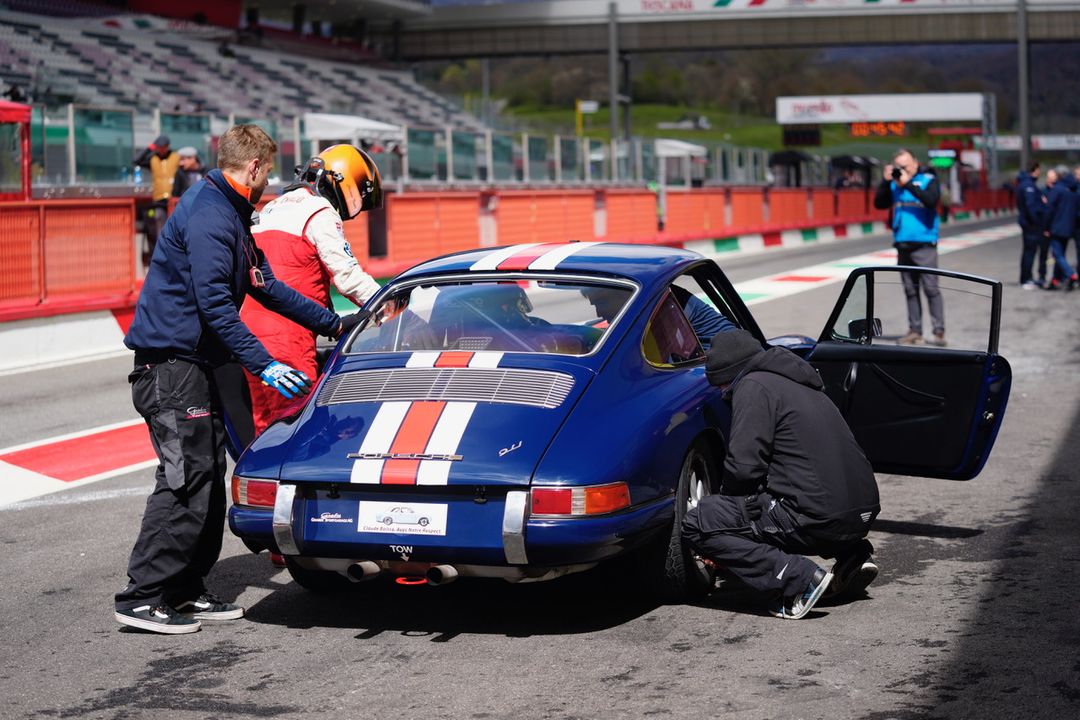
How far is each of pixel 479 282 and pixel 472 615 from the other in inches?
56.4

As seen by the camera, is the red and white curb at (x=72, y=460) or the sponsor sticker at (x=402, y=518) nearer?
the sponsor sticker at (x=402, y=518)

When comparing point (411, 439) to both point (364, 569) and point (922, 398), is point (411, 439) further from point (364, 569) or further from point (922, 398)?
point (922, 398)

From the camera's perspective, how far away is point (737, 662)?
503 cm

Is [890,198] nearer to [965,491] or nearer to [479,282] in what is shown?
[965,491]

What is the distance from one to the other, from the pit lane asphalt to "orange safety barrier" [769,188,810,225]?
27103 mm

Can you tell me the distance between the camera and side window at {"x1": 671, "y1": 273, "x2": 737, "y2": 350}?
6.51m

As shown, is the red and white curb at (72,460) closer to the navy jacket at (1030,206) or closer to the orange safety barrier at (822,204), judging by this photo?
the navy jacket at (1030,206)

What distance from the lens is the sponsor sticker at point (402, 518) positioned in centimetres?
510

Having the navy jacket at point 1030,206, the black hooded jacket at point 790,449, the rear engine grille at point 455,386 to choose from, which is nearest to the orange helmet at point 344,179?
the rear engine grille at point 455,386

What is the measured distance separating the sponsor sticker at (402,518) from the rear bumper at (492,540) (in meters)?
0.02

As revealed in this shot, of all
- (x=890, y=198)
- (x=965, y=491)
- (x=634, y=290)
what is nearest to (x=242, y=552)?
(x=634, y=290)

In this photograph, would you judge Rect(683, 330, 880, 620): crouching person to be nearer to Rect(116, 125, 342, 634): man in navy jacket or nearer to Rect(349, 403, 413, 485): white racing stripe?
Rect(349, 403, 413, 485): white racing stripe

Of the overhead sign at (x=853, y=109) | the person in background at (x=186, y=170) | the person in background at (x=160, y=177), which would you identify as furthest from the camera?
the overhead sign at (x=853, y=109)

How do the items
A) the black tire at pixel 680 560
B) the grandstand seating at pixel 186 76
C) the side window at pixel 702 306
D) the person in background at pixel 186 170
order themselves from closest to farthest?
1. the black tire at pixel 680 560
2. the side window at pixel 702 306
3. the person in background at pixel 186 170
4. the grandstand seating at pixel 186 76
